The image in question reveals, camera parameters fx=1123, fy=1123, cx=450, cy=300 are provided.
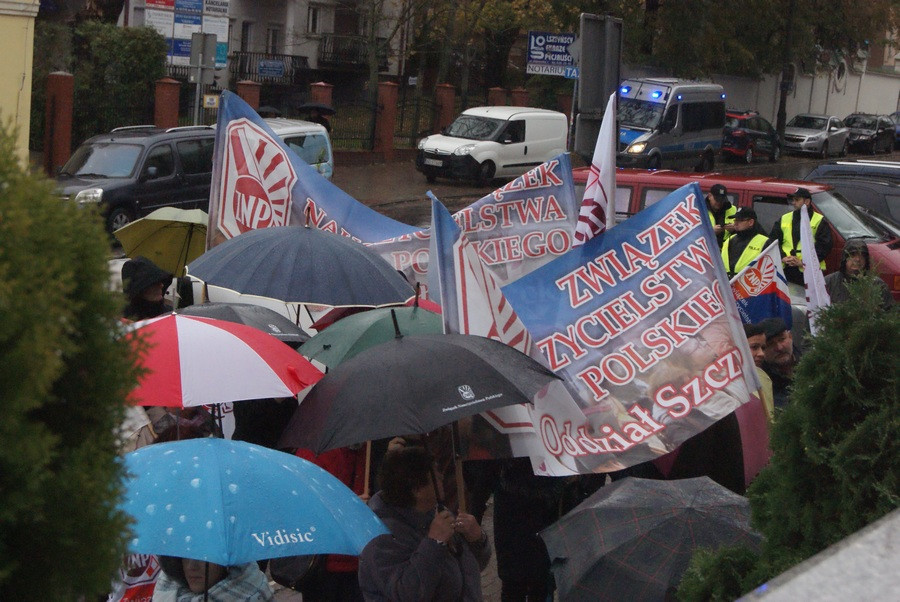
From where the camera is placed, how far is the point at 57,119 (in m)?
23.1

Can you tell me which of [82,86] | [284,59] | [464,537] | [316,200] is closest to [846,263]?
[316,200]

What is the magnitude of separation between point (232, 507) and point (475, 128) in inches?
980

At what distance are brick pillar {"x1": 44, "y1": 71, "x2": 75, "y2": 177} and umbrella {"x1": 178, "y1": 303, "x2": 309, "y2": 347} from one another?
18.5m

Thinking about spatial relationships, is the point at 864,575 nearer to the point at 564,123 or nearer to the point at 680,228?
the point at 680,228

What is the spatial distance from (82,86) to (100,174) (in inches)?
342

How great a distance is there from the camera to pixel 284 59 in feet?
130

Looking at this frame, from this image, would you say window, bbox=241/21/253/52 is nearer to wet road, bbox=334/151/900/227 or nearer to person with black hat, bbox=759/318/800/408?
wet road, bbox=334/151/900/227

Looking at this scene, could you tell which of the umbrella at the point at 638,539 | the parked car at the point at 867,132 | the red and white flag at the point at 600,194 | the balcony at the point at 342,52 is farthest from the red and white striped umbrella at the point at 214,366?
the parked car at the point at 867,132

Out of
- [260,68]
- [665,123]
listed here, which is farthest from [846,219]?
[260,68]

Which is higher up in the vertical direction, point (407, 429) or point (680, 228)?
point (680, 228)

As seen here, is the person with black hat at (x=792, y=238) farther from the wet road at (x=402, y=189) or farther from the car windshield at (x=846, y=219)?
the wet road at (x=402, y=189)

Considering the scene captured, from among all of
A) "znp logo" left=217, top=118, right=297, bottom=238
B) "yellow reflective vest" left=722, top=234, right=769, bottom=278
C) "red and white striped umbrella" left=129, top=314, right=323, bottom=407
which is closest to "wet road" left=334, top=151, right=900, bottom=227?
"yellow reflective vest" left=722, top=234, right=769, bottom=278

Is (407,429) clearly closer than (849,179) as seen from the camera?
Yes

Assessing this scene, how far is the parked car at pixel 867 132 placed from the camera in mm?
45578
